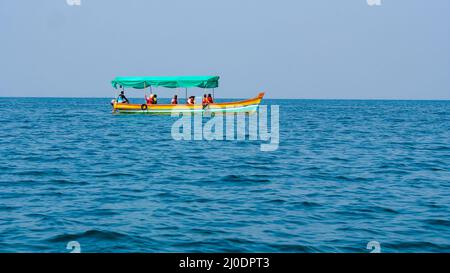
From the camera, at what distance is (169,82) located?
145 ft

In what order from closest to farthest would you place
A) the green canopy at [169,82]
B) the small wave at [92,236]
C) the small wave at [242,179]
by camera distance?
the small wave at [92,236] < the small wave at [242,179] < the green canopy at [169,82]

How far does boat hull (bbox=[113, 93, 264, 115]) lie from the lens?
4362 centimetres

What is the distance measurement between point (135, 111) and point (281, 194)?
116 feet

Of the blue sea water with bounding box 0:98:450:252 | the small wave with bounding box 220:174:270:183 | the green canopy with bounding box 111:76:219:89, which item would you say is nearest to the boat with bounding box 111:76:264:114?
the green canopy with bounding box 111:76:219:89

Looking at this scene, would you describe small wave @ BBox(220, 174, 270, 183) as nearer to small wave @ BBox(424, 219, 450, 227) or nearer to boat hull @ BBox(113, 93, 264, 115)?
small wave @ BBox(424, 219, 450, 227)

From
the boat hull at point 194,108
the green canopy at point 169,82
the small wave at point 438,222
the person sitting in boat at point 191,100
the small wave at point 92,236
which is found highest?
the green canopy at point 169,82

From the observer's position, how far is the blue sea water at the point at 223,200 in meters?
9.51

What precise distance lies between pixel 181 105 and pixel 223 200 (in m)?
31.3

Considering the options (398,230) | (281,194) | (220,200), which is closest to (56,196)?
(220,200)

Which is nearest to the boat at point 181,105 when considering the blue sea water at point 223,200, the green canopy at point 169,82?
the green canopy at point 169,82

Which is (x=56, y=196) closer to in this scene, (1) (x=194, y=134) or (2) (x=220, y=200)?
(2) (x=220, y=200)

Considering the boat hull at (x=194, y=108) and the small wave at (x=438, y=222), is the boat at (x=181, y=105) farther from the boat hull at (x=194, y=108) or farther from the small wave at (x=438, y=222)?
the small wave at (x=438, y=222)
